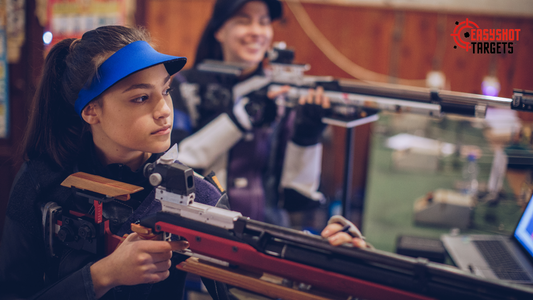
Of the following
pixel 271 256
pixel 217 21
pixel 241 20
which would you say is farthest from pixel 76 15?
pixel 271 256

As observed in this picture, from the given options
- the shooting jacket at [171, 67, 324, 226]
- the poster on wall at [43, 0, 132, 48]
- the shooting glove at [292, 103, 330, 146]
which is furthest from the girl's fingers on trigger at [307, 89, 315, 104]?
the poster on wall at [43, 0, 132, 48]

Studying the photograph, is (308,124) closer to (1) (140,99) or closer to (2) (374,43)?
(1) (140,99)

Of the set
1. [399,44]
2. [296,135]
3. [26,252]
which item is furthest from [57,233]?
[399,44]

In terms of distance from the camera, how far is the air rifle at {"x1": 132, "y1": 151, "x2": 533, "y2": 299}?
567 millimetres

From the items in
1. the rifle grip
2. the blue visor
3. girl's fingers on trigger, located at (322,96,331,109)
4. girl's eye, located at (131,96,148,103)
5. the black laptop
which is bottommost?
the black laptop

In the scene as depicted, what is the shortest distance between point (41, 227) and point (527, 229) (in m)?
1.38

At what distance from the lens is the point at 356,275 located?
0.61 meters

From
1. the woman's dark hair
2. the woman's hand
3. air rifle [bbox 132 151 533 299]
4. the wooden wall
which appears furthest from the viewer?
the wooden wall

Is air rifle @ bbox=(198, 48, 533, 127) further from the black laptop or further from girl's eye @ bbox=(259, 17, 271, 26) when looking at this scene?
the black laptop

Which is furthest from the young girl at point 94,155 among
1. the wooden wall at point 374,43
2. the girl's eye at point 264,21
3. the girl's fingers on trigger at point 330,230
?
the wooden wall at point 374,43

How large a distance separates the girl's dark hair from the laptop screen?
1241mm

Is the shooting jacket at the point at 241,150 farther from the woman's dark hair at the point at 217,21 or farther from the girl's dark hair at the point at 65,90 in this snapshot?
the girl's dark hair at the point at 65,90

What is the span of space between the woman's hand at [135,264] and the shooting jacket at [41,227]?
0.06 meters

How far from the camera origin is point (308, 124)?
1479 mm
